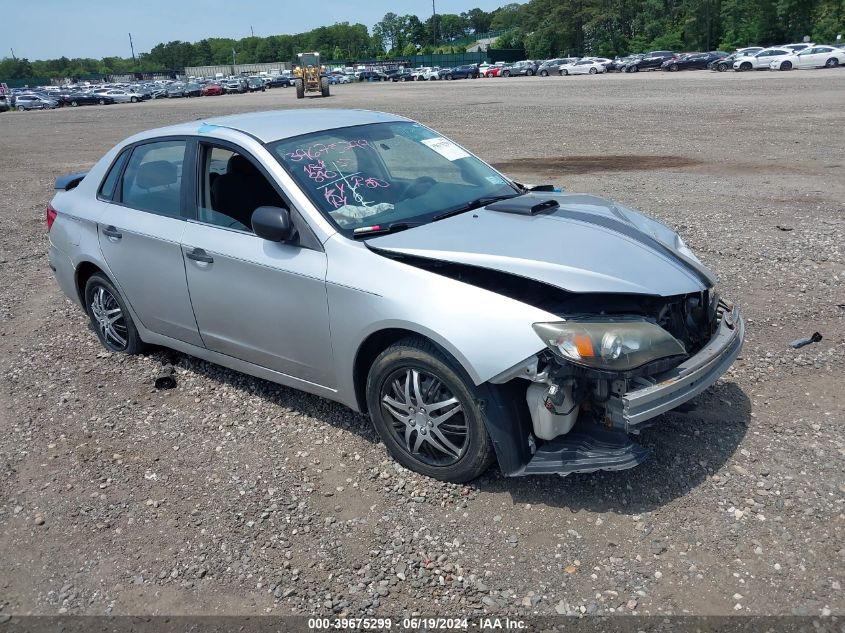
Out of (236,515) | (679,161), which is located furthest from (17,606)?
(679,161)

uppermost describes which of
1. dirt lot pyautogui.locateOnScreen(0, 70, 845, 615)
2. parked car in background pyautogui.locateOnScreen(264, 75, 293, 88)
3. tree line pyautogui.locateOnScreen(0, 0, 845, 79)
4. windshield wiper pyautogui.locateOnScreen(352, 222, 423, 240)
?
tree line pyautogui.locateOnScreen(0, 0, 845, 79)

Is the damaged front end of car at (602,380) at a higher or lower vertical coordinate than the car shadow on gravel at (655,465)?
higher

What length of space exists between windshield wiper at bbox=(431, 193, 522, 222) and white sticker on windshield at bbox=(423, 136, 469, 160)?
524mm

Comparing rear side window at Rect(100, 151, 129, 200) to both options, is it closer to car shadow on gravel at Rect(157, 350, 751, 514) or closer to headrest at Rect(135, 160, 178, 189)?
headrest at Rect(135, 160, 178, 189)

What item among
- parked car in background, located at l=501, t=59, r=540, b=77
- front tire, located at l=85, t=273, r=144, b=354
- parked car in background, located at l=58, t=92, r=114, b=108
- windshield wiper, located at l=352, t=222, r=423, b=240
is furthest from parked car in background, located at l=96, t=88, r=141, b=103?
windshield wiper, located at l=352, t=222, r=423, b=240

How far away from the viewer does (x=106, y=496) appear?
4004 mm

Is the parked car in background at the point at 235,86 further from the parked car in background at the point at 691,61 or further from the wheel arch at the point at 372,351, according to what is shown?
the wheel arch at the point at 372,351

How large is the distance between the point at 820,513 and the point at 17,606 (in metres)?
3.65

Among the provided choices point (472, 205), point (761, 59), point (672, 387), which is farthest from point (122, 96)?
point (672, 387)

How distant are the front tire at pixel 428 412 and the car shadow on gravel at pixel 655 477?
25 cm

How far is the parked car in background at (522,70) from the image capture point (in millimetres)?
69819

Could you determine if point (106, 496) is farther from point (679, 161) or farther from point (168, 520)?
point (679, 161)

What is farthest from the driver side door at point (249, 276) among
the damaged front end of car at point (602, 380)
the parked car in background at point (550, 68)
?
the parked car in background at point (550, 68)

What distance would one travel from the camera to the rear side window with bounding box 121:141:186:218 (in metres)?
4.88
